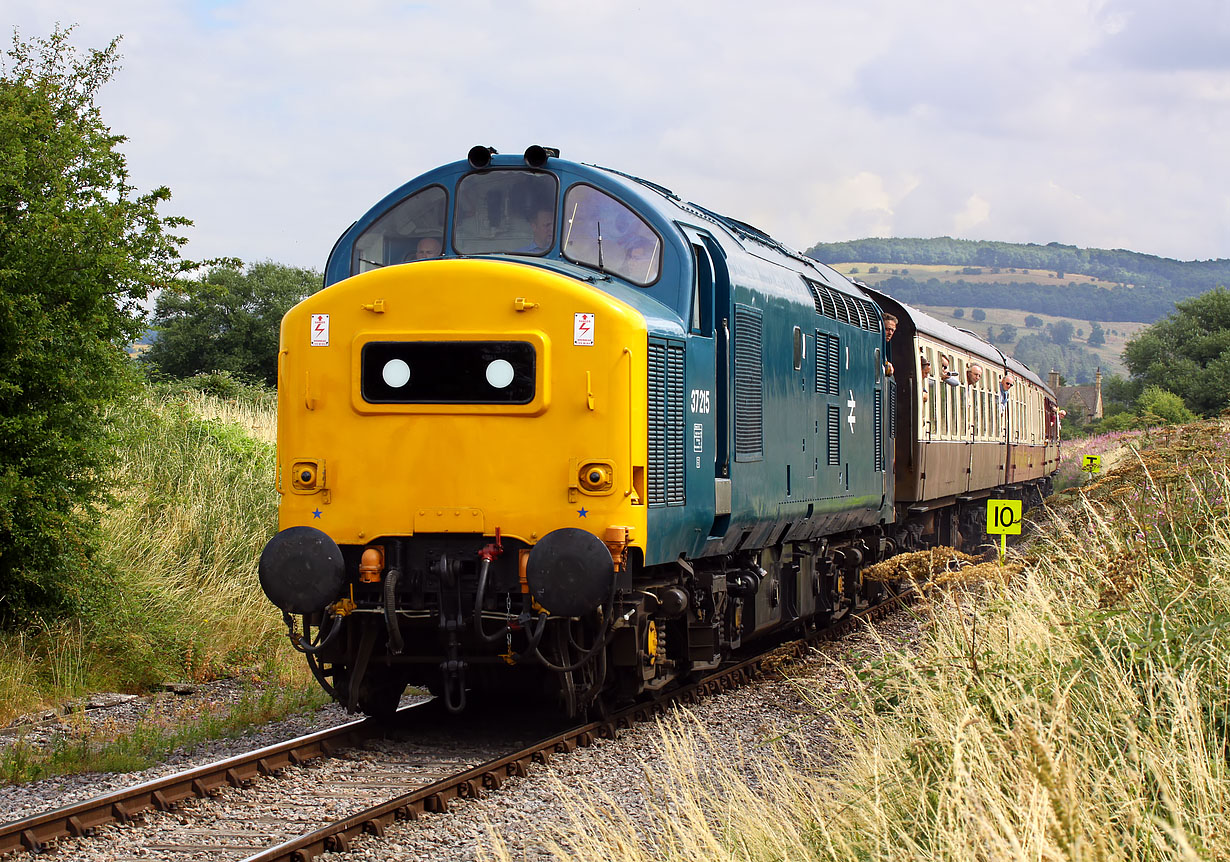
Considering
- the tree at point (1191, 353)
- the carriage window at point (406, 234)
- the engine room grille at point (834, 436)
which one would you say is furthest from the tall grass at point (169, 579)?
the tree at point (1191, 353)

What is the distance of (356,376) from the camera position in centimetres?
787

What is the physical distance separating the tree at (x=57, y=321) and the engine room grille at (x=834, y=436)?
6082mm

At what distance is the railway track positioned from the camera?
6078 mm

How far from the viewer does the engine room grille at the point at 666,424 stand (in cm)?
804

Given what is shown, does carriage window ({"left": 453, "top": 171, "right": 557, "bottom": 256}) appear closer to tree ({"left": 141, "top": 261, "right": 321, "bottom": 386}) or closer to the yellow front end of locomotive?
the yellow front end of locomotive

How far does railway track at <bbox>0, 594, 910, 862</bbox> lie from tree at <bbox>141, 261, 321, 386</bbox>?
27110mm

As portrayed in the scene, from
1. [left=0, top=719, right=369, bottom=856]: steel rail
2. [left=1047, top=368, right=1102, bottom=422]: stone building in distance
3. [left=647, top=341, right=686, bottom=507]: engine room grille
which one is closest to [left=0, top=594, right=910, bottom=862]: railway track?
[left=0, top=719, right=369, bottom=856]: steel rail

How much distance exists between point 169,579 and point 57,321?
327 centimetres

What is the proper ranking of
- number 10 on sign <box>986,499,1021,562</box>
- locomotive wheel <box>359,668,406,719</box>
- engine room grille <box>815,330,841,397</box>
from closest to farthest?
locomotive wheel <box>359,668,406,719</box>
engine room grille <box>815,330,841,397</box>
number 10 on sign <box>986,499,1021,562</box>

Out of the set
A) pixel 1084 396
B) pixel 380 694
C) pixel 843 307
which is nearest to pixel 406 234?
pixel 380 694

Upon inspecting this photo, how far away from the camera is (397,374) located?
7871mm

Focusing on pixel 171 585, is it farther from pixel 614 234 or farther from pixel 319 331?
pixel 614 234

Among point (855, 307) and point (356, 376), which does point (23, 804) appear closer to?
point (356, 376)

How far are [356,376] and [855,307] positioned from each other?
6.82 meters
